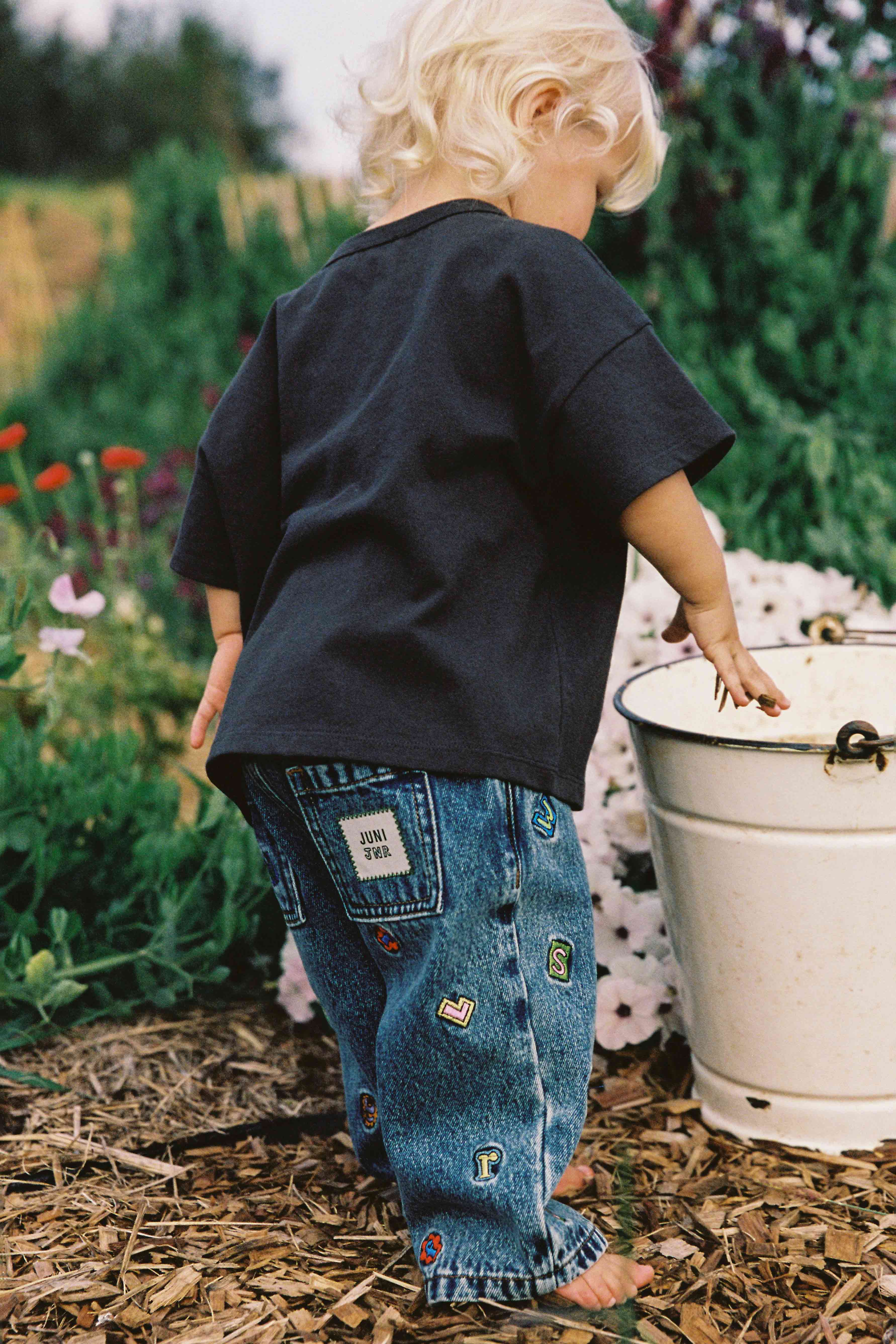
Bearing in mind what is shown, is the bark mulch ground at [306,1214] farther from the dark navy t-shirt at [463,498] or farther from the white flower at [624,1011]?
the dark navy t-shirt at [463,498]

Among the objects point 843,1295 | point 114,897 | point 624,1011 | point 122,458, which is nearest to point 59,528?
point 122,458

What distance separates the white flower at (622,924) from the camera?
6.75 ft

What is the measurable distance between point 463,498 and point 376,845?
15.2 inches

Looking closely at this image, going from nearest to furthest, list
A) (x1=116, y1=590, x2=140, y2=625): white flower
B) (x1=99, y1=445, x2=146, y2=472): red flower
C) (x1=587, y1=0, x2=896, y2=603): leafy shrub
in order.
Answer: (x1=99, y1=445, x2=146, y2=472): red flower, (x1=116, y1=590, x2=140, y2=625): white flower, (x1=587, y1=0, x2=896, y2=603): leafy shrub

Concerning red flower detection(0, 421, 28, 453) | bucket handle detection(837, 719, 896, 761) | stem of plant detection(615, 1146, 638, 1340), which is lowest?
stem of plant detection(615, 1146, 638, 1340)

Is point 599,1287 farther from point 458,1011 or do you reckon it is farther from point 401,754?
point 401,754

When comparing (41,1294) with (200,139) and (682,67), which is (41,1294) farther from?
(200,139)

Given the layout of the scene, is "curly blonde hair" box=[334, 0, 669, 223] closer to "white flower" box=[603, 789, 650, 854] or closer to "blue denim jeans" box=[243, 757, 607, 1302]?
"blue denim jeans" box=[243, 757, 607, 1302]

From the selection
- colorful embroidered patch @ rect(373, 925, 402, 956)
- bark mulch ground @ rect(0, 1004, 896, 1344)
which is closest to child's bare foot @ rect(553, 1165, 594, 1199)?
bark mulch ground @ rect(0, 1004, 896, 1344)

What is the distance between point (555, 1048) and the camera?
1408 mm

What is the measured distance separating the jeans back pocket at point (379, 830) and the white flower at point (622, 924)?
0.79 meters

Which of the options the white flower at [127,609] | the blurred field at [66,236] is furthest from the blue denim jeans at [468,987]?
the blurred field at [66,236]

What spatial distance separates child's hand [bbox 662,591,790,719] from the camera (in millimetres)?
1369

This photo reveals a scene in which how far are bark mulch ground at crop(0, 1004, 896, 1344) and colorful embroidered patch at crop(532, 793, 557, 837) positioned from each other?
1.32 ft
